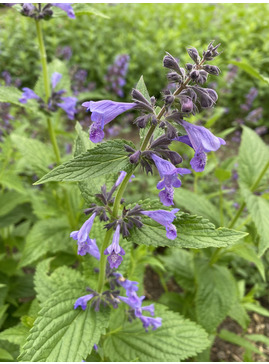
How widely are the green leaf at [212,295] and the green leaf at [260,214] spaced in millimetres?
782

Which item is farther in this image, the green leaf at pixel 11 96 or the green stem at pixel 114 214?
the green leaf at pixel 11 96

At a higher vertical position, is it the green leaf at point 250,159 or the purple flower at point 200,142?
the purple flower at point 200,142

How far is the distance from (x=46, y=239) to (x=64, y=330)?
1.39 meters

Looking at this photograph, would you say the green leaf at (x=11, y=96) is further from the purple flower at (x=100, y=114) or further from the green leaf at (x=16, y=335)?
the green leaf at (x=16, y=335)

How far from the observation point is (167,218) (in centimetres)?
152

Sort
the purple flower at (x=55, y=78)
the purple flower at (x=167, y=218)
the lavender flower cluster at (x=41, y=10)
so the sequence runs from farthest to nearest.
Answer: the purple flower at (x=55, y=78), the lavender flower cluster at (x=41, y=10), the purple flower at (x=167, y=218)

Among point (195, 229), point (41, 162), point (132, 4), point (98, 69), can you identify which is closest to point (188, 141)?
point (195, 229)

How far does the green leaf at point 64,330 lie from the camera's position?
161cm

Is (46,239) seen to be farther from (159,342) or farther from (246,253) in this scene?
(246,253)

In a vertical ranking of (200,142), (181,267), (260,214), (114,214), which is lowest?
(181,267)

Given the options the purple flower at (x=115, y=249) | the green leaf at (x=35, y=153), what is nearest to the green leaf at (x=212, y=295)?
the purple flower at (x=115, y=249)

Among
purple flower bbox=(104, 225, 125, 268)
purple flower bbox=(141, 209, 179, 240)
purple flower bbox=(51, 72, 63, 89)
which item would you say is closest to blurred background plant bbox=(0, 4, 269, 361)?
purple flower bbox=(51, 72, 63, 89)

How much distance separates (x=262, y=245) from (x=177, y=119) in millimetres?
1291

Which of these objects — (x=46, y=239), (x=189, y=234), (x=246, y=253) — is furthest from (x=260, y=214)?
(x=46, y=239)
